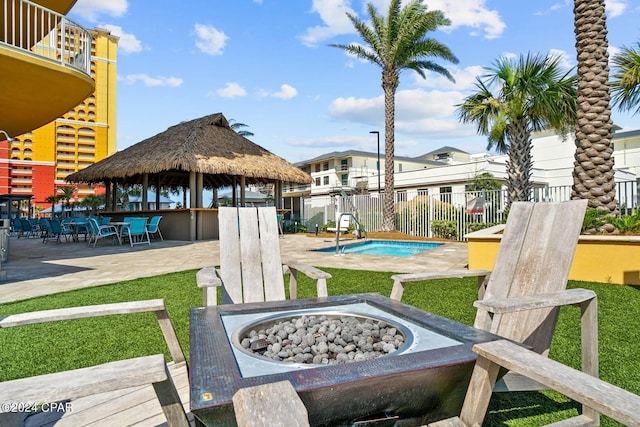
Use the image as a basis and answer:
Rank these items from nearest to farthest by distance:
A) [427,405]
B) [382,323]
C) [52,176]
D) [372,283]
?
[427,405]
[382,323]
[372,283]
[52,176]

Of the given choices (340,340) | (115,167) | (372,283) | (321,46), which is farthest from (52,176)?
(340,340)

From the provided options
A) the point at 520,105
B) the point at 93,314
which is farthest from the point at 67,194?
the point at 93,314

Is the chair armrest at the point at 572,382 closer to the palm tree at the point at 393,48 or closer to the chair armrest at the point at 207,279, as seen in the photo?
the chair armrest at the point at 207,279

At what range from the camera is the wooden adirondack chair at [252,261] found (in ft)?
8.63

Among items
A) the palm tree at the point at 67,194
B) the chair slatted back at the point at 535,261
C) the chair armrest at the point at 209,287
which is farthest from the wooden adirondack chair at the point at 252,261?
the palm tree at the point at 67,194

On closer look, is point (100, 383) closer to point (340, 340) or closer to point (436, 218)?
point (340, 340)

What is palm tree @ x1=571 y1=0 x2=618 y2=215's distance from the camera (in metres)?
5.96

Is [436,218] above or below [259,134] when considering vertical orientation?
below

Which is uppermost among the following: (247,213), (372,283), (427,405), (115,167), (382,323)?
(115,167)

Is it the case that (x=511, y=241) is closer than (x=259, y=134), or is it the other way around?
(x=511, y=241)

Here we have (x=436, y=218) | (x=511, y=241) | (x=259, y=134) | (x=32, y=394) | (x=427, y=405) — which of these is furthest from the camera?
(x=259, y=134)

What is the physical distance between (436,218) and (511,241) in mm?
12101

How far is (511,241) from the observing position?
7.30 ft

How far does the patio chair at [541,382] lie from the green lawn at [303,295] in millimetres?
867
